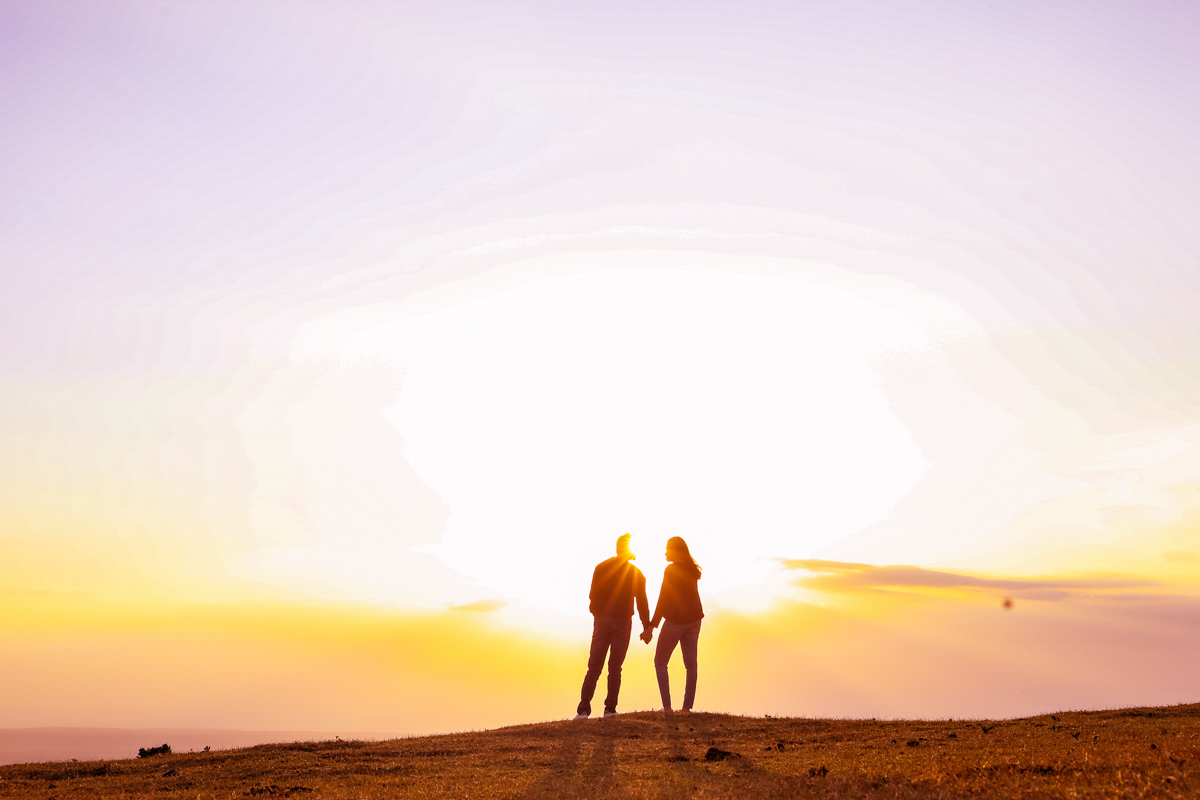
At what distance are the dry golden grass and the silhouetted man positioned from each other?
935 millimetres

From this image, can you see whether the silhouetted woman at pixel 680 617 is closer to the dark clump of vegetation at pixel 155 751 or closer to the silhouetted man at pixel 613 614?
the silhouetted man at pixel 613 614

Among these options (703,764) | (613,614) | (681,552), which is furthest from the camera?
(681,552)

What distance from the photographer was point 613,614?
22797 mm

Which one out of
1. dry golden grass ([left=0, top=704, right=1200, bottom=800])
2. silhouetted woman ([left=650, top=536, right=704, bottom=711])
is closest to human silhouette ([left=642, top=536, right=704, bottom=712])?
silhouetted woman ([left=650, top=536, right=704, bottom=711])

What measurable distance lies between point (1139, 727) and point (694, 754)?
8632 mm

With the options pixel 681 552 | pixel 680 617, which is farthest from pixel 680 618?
pixel 681 552

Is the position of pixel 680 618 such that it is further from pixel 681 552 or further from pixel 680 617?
pixel 681 552

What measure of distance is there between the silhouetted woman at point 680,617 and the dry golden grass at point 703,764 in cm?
126

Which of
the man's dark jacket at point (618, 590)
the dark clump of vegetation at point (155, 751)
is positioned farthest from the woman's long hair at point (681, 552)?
the dark clump of vegetation at point (155, 751)

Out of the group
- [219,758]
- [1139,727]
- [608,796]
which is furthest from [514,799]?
[1139,727]

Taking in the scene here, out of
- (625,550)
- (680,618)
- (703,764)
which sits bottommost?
(703,764)

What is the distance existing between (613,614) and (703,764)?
7402 millimetres

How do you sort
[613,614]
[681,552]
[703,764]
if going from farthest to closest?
[681,552], [613,614], [703,764]

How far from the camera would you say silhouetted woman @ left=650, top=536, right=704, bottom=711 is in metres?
23.3
